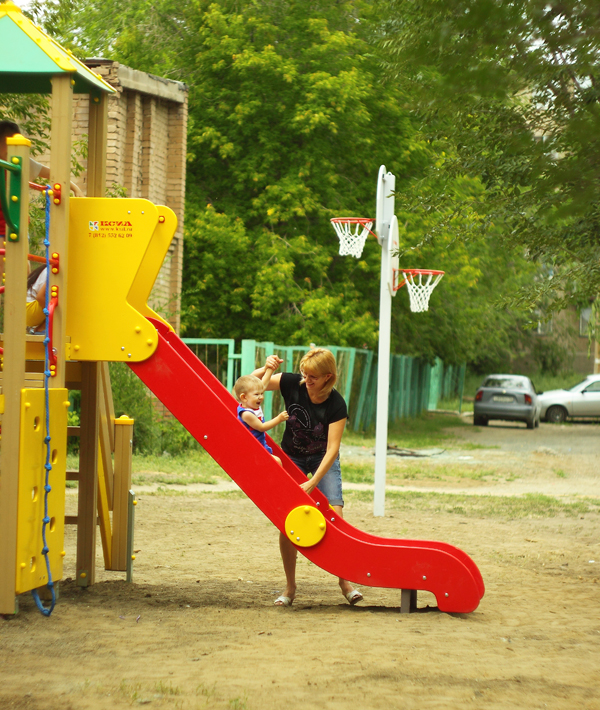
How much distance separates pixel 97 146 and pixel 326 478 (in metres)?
2.58

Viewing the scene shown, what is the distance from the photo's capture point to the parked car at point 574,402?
2806cm

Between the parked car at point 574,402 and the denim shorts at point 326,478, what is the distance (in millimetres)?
24082

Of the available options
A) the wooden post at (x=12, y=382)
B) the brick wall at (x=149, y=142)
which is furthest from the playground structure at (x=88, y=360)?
the brick wall at (x=149, y=142)

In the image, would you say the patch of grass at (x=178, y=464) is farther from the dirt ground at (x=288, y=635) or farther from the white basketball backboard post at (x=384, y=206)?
the white basketball backboard post at (x=384, y=206)

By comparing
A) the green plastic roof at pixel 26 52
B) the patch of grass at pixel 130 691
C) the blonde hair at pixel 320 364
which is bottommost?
the patch of grass at pixel 130 691

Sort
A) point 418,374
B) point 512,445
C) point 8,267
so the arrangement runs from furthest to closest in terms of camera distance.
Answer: point 418,374
point 512,445
point 8,267

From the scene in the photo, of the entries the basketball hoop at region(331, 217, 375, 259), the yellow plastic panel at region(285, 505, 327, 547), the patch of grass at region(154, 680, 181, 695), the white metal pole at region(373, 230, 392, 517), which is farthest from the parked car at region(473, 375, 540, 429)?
the patch of grass at region(154, 680, 181, 695)

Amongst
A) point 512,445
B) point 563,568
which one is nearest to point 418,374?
point 512,445

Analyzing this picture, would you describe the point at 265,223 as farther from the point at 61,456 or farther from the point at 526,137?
the point at 526,137

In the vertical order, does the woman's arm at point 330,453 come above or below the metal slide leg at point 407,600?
above

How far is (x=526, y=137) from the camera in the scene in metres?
2.39

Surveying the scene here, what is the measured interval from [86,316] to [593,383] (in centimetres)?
2569

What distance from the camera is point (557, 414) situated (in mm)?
28594

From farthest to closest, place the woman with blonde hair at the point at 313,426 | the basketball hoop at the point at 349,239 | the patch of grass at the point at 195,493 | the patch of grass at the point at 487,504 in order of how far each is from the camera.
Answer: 1. the basketball hoop at the point at 349,239
2. the patch of grass at the point at 195,493
3. the patch of grass at the point at 487,504
4. the woman with blonde hair at the point at 313,426
